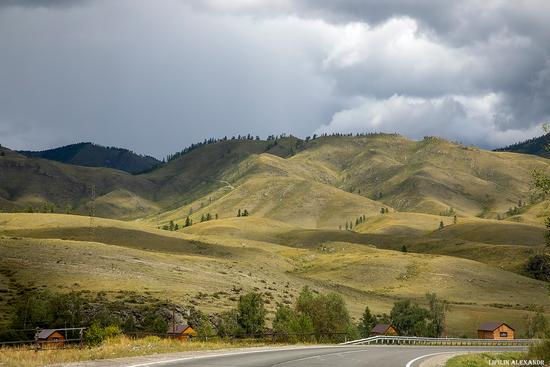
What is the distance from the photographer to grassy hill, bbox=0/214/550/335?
93188mm

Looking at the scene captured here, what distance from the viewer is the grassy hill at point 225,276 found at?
306 ft

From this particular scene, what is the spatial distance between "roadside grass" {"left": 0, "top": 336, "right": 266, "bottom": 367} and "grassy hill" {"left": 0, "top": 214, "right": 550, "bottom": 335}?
170ft

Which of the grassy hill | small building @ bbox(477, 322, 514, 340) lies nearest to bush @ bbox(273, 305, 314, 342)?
the grassy hill

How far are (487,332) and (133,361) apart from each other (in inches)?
3362

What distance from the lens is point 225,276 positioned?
117 meters

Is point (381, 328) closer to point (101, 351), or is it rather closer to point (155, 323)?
point (155, 323)

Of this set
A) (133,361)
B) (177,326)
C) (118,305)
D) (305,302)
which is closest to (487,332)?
(305,302)

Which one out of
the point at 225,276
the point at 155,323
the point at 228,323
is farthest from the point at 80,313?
the point at 225,276

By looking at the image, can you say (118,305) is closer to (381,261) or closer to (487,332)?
(487,332)

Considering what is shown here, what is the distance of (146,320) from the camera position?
237 ft

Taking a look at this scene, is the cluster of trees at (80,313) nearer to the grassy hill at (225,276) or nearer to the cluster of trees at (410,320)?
the grassy hill at (225,276)

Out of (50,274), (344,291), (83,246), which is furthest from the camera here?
(344,291)

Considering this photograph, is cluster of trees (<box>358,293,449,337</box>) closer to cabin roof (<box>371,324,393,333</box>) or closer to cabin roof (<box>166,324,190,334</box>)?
cabin roof (<box>371,324,393,333</box>)

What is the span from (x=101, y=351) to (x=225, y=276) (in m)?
91.0
